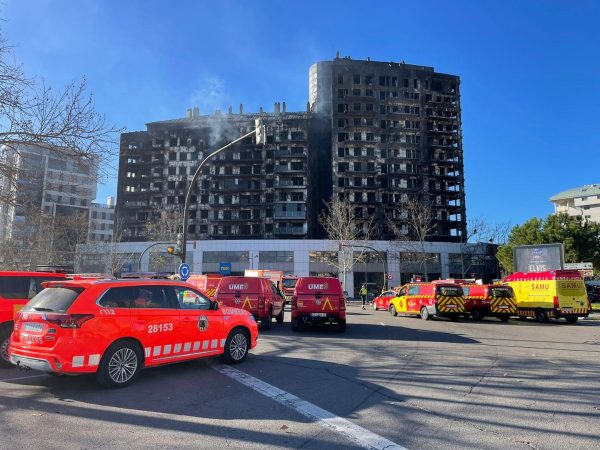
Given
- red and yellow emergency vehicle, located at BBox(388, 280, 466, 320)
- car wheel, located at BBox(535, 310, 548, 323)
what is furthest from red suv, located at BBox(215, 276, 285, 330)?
car wheel, located at BBox(535, 310, 548, 323)

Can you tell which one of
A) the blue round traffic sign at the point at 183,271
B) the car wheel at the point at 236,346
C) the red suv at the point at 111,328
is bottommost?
the car wheel at the point at 236,346

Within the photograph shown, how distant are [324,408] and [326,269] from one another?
56.4 metres

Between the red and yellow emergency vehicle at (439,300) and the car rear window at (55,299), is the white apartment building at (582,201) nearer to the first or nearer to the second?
the red and yellow emergency vehicle at (439,300)

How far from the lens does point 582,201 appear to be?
332 feet

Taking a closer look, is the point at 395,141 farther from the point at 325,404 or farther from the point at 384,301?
the point at 325,404

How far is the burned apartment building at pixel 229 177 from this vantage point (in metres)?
78.3

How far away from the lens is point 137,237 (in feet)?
268

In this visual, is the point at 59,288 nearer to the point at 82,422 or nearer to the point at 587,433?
the point at 82,422

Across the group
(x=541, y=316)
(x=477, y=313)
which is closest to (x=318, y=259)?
(x=477, y=313)

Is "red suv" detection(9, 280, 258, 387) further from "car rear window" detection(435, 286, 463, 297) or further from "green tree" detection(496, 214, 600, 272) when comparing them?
"green tree" detection(496, 214, 600, 272)

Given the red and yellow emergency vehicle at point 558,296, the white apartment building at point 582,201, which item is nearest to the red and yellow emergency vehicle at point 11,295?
the red and yellow emergency vehicle at point 558,296

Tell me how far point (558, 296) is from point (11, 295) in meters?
21.9

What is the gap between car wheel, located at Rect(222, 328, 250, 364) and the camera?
838 centimetres

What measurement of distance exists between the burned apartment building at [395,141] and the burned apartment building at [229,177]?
6.98 m
